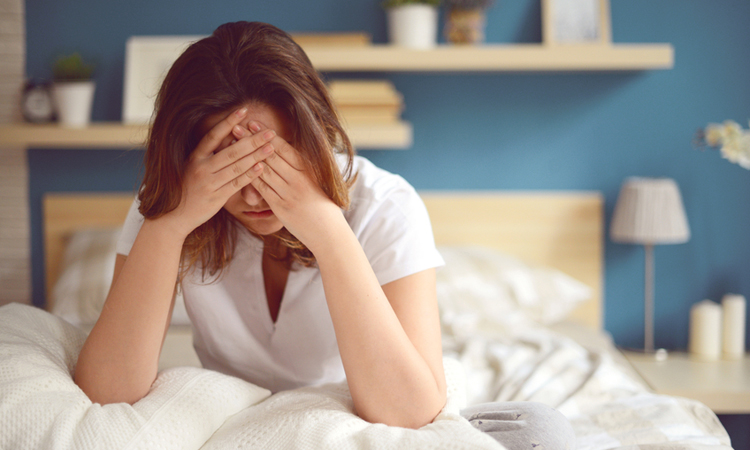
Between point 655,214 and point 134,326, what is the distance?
76.4 inches

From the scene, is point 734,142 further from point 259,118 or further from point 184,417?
point 184,417

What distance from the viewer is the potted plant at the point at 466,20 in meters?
2.30

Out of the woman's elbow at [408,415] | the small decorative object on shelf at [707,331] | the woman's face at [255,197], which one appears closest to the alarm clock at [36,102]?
the woman's face at [255,197]

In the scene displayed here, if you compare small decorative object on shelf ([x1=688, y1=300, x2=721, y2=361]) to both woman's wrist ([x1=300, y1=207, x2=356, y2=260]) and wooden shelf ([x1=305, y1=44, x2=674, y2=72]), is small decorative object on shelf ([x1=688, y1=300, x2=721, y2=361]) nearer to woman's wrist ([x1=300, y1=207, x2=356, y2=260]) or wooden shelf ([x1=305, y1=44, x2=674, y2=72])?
wooden shelf ([x1=305, y1=44, x2=674, y2=72])

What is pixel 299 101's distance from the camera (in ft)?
2.78

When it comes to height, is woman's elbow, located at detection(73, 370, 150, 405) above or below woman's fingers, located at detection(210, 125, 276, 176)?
below

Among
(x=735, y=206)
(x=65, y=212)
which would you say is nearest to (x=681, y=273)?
(x=735, y=206)

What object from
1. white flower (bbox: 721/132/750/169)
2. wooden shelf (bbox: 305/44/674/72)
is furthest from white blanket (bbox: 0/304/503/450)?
white flower (bbox: 721/132/750/169)

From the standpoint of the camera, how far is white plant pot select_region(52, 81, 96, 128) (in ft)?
7.65

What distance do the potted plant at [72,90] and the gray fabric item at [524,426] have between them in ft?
6.71

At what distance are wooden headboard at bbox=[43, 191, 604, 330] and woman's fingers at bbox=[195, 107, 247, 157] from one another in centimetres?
170

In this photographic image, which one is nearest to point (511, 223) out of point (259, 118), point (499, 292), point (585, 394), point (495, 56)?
point (499, 292)

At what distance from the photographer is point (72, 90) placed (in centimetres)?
233

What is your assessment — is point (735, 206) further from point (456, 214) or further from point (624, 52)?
point (456, 214)
